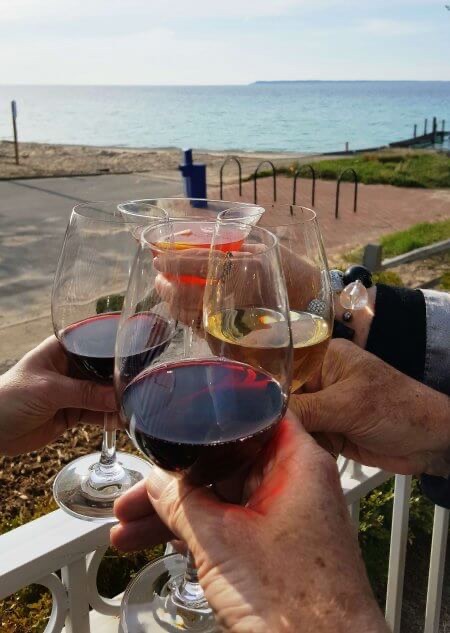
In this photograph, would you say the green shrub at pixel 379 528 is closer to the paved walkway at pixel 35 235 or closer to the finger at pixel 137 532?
the finger at pixel 137 532

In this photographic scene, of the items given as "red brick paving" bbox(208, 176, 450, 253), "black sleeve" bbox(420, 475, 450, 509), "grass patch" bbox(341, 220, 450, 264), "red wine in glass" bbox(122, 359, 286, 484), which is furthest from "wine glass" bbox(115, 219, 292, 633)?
"red brick paving" bbox(208, 176, 450, 253)

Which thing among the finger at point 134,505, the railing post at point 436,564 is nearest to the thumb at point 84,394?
the finger at point 134,505

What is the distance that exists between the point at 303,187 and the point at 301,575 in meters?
20.7

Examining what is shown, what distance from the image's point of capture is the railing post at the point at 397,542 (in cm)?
214

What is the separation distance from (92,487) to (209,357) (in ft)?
2.57

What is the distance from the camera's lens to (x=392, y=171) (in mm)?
24828

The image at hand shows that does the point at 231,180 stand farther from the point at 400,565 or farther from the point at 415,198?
the point at 400,565

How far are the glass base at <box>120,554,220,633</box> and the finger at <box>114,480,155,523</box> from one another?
1.01 ft

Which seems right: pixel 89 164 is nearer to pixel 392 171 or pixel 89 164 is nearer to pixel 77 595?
pixel 392 171

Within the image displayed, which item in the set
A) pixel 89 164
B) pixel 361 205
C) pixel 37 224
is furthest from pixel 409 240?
pixel 89 164

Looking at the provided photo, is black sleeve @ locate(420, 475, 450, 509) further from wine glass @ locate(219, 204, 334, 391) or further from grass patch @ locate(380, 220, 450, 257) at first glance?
grass patch @ locate(380, 220, 450, 257)

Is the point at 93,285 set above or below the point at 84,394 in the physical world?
above

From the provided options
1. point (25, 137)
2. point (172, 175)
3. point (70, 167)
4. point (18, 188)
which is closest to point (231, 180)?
point (172, 175)

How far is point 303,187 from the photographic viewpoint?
2095 centimetres
